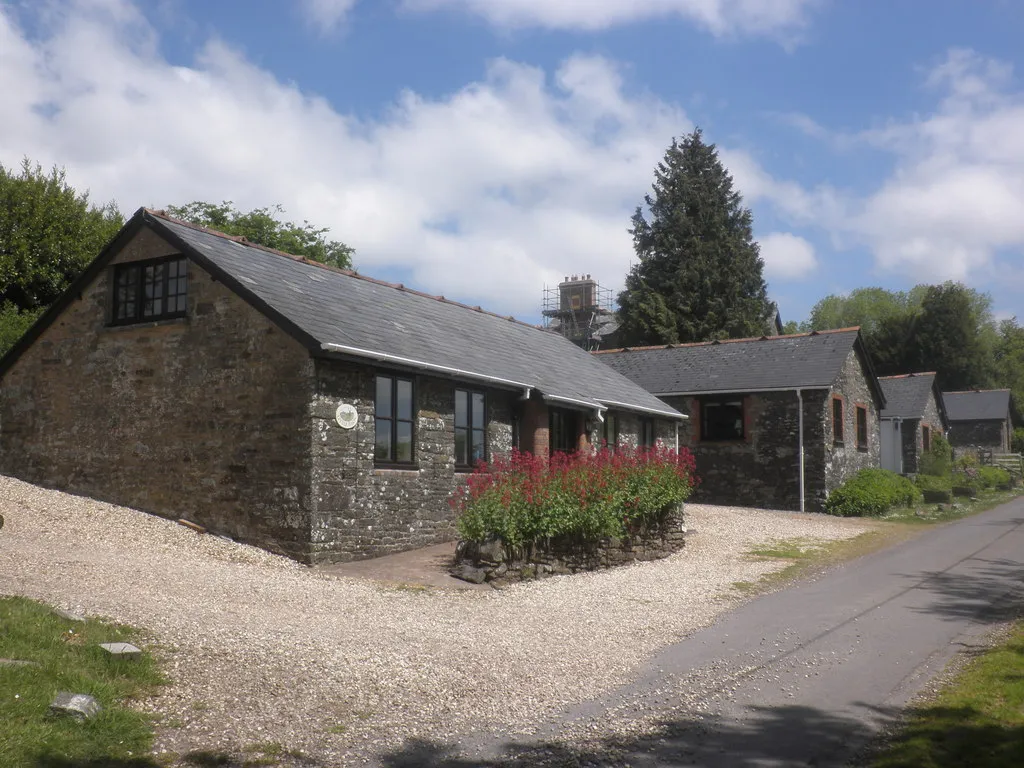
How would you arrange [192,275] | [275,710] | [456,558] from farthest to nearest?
[192,275] < [456,558] < [275,710]

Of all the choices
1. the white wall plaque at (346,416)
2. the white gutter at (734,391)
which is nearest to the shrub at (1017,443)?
the white gutter at (734,391)

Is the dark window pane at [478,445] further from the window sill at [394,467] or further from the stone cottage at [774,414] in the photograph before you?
the stone cottage at [774,414]

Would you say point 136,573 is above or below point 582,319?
below

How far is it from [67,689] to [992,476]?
3836cm

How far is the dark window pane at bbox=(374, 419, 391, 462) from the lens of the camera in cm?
1520

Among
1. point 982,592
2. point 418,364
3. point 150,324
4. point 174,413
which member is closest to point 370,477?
point 418,364

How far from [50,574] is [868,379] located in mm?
28227

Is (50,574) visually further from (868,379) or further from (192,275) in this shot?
(868,379)

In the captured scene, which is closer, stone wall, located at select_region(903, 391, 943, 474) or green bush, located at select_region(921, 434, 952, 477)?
green bush, located at select_region(921, 434, 952, 477)

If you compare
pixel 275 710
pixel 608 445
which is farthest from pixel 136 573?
pixel 608 445

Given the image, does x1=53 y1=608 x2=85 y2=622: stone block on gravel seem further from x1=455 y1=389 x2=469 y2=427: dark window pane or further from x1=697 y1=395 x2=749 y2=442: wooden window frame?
x1=697 y1=395 x2=749 y2=442: wooden window frame

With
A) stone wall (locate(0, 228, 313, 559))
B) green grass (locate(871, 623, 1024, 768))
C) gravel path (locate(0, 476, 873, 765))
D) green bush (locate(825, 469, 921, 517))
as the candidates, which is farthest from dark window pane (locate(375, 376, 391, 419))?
green bush (locate(825, 469, 921, 517))

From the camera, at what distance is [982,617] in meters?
10.6

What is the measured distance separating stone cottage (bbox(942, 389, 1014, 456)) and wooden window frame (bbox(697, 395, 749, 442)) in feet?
108
